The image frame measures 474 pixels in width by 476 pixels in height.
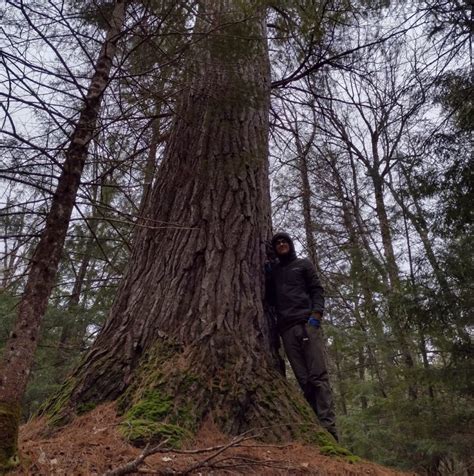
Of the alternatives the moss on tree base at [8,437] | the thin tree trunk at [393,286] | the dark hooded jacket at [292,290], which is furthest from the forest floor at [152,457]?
the thin tree trunk at [393,286]

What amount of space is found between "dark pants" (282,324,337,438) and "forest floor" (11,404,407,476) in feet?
3.81

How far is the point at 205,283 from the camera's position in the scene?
2932 mm

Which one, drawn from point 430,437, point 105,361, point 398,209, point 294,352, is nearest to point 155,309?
point 105,361

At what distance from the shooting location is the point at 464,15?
4445 millimetres

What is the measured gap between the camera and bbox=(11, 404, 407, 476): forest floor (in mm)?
1691

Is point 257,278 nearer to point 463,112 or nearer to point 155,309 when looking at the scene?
point 155,309

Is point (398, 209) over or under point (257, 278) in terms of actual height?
over

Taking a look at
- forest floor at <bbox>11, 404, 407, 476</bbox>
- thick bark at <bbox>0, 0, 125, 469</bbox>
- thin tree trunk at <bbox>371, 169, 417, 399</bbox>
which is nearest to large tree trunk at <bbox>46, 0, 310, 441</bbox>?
forest floor at <bbox>11, 404, 407, 476</bbox>

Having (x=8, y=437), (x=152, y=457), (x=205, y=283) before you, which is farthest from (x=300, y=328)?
(x=8, y=437)

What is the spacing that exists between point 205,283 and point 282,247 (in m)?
1.03

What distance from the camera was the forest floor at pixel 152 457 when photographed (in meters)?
1.69

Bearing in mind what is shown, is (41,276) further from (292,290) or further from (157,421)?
(292,290)

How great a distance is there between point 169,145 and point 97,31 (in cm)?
111

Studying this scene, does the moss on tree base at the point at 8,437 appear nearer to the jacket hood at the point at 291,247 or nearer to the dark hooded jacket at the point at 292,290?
the dark hooded jacket at the point at 292,290
